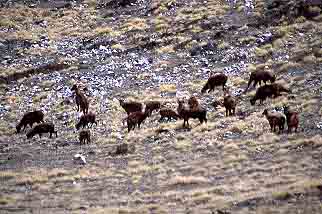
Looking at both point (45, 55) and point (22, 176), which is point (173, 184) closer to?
point (22, 176)

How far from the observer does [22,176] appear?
74.2 feet

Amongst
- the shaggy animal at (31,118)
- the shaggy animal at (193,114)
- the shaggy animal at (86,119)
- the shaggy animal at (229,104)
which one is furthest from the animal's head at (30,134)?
the shaggy animal at (229,104)

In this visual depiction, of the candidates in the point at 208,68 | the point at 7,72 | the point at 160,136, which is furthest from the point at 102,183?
the point at 7,72

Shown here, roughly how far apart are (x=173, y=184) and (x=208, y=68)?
17.9 meters

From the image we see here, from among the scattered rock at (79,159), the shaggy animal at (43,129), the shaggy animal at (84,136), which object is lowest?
the scattered rock at (79,159)

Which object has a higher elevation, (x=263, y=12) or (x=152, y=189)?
(x=263, y=12)

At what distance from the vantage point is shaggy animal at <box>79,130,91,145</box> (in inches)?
1027

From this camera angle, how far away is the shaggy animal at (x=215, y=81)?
31266mm

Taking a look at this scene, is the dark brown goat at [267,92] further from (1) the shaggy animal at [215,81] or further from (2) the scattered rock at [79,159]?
(2) the scattered rock at [79,159]

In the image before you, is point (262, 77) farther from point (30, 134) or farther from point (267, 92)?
point (30, 134)

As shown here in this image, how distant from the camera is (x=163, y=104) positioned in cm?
3011

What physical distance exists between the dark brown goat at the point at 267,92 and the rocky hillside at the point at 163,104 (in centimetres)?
38

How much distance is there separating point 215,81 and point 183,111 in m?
5.74

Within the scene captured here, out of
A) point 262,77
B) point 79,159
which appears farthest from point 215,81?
point 79,159
